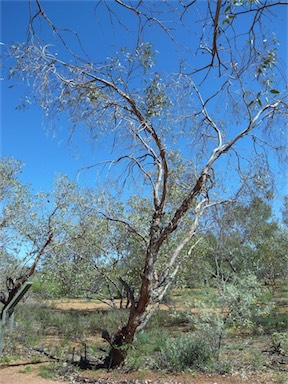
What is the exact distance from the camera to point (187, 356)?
8055 millimetres

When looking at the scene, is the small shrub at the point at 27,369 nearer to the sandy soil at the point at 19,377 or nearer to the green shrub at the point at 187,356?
the sandy soil at the point at 19,377

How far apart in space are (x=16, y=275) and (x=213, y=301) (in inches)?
309

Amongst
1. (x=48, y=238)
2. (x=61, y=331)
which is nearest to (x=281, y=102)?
(x=48, y=238)

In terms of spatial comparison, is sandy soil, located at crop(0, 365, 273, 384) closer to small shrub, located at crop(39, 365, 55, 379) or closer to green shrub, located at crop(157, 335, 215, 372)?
small shrub, located at crop(39, 365, 55, 379)

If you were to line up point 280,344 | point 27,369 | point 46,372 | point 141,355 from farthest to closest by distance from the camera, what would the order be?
point 280,344 < point 141,355 < point 27,369 < point 46,372

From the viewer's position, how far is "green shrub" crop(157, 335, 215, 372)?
7.92 metres

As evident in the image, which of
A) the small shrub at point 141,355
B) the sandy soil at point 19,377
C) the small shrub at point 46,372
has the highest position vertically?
the small shrub at point 141,355

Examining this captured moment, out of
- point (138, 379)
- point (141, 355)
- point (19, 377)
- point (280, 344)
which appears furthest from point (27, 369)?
point (280, 344)

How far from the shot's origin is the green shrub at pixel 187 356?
792 cm

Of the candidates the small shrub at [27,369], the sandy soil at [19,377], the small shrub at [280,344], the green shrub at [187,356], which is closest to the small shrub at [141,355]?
the green shrub at [187,356]

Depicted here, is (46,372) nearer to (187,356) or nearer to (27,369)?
(27,369)

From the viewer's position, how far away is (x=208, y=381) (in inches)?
283

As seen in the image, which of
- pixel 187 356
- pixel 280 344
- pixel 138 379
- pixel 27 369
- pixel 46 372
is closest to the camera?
pixel 138 379

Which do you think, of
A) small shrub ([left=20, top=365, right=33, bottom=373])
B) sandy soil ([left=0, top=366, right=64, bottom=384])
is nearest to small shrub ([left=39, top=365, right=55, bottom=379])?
sandy soil ([left=0, top=366, right=64, bottom=384])
